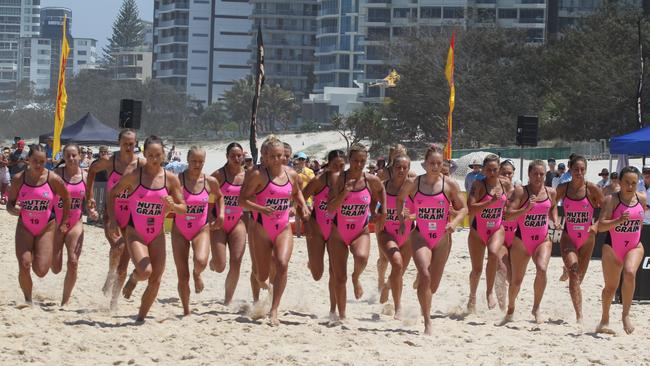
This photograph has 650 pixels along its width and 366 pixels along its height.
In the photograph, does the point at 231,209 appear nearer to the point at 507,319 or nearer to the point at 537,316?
the point at 507,319

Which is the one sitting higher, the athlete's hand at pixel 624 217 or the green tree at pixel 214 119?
the green tree at pixel 214 119

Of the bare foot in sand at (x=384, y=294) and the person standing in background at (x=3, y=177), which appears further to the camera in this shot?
the person standing in background at (x=3, y=177)

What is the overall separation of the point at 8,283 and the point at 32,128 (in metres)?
129

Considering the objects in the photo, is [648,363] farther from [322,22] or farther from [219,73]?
[219,73]

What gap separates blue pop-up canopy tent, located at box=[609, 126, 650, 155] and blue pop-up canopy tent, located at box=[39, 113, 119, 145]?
52.7 ft

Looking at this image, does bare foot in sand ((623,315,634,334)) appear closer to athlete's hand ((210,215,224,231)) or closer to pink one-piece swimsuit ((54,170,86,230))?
athlete's hand ((210,215,224,231))

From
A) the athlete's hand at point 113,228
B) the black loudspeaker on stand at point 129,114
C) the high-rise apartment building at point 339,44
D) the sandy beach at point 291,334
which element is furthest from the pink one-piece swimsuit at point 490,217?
the high-rise apartment building at point 339,44

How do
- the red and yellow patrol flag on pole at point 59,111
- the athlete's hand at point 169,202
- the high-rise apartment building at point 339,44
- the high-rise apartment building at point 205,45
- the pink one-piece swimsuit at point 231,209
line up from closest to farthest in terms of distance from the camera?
the athlete's hand at point 169,202 < the pink one-piece swimsuit at point 231,209 < the red and yellow patrol flag on pole at point 59,111 < the high-rise apartment building at point 339,44 < the high-rise apartment building at point 205,45

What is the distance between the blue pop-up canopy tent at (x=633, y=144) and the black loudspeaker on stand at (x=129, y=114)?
9.37 m

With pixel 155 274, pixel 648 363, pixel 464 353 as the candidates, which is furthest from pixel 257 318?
pixel 648 363

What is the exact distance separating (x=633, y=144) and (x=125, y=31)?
151458mm

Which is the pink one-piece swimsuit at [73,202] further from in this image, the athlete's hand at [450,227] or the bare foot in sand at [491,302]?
the bare foot in sand at [491,302]

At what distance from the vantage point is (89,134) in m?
35.4

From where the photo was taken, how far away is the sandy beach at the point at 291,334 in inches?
356
